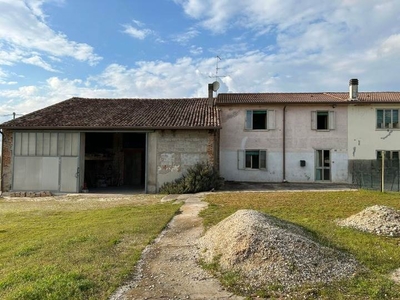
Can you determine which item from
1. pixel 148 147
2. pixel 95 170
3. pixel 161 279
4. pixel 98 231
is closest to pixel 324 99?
pixel 148 147

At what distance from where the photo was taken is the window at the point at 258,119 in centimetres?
2098

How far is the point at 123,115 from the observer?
1947cm

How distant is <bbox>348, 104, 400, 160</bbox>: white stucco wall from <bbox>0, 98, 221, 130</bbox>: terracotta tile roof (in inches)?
338

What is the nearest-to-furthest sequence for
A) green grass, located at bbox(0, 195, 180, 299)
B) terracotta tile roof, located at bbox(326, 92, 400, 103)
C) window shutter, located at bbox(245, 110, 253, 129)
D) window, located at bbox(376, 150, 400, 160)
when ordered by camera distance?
1. green grass, located at bbox(0, 195, 180, 299)
2. terracotta tile roof, located at bbox(326, 92, 400, 103)
3. window, located at bbox(376, 150, 400, 160)
4. window shutter, located at bbox(245, 110, 253, 129)

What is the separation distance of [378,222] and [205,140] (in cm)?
1081

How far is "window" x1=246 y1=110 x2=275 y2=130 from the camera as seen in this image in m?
21.0

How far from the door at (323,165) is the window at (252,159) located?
330cm

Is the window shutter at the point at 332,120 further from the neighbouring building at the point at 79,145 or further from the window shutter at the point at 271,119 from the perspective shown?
the neighbouring building at the point at 79,145

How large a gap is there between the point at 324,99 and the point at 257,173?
20.8ft

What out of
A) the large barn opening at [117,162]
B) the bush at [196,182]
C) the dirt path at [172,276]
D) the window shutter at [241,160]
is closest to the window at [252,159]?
the window shutter at [241,160]

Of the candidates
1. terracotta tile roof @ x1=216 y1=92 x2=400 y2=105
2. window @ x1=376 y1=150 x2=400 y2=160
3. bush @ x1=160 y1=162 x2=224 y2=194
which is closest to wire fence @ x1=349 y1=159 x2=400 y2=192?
window @ x1=376 y1=150 x2=400 y2=160

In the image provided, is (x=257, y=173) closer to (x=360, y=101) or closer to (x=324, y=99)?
(x=324, y=99)

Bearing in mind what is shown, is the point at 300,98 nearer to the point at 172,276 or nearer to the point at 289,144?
the point at 289,144

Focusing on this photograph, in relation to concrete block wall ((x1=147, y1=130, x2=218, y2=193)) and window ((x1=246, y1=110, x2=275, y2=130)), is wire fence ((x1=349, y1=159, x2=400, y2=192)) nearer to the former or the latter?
window ((x1=246, y1=110, x2=275, y2=130))
